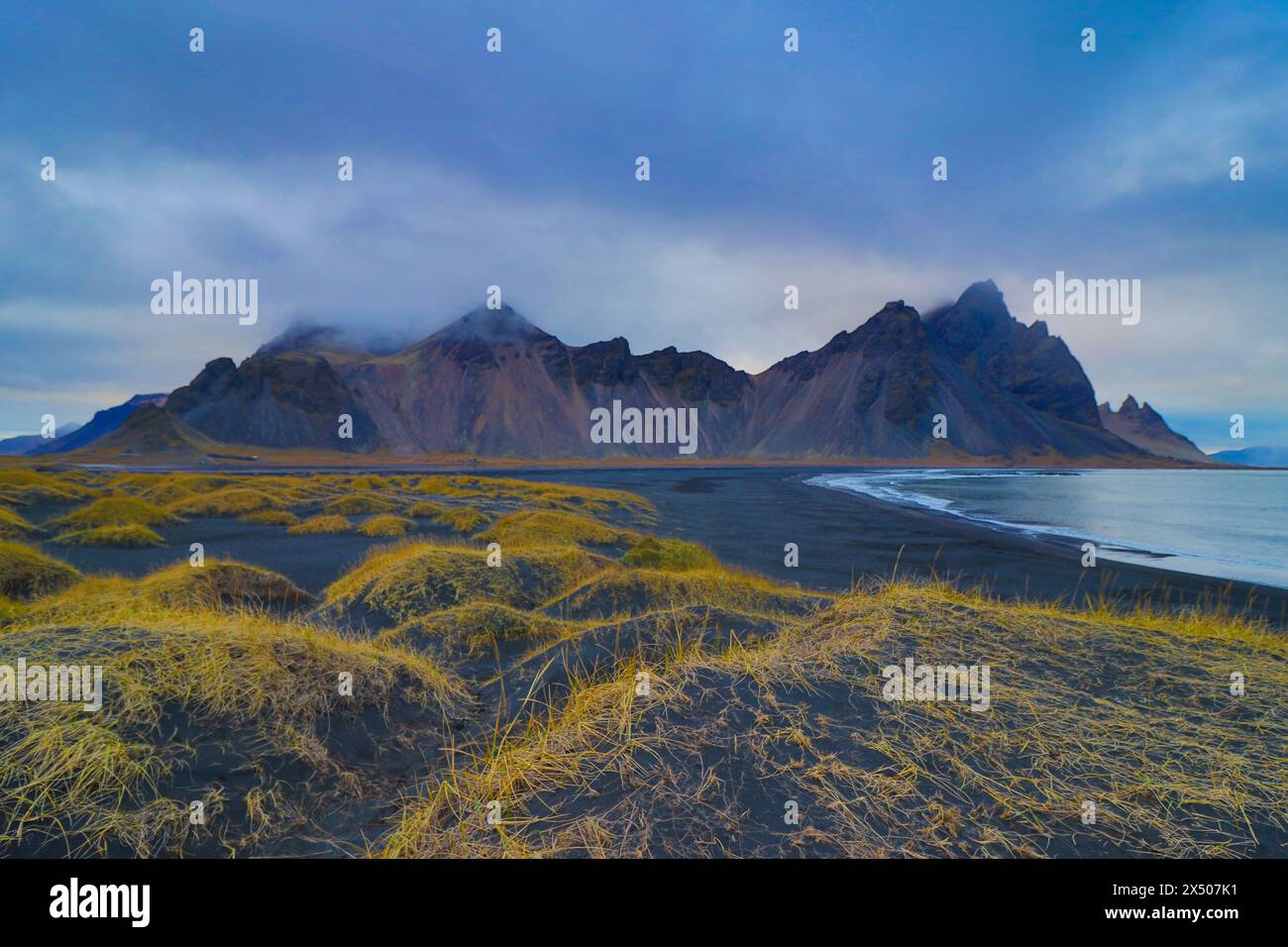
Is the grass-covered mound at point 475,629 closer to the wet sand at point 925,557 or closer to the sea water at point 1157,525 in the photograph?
the wet sand at point 925,557

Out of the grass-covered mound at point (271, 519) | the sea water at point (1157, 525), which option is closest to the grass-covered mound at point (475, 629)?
the grass-covered mound at point (271, 519)

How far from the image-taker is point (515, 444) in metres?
173

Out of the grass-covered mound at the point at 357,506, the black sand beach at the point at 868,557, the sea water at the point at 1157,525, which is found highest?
the grass-covered mound at the point at 357,506

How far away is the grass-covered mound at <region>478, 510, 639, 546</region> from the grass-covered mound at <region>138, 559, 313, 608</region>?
7.70 m

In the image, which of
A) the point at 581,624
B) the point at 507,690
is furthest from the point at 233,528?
the point at 507,690

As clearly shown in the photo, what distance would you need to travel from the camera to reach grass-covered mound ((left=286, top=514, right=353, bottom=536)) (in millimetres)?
25144

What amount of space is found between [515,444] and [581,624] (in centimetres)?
16516

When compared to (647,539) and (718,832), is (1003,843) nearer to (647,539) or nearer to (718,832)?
(718,832)

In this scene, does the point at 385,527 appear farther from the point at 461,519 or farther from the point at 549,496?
the point at 549,496

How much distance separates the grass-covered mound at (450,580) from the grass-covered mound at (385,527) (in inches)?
376

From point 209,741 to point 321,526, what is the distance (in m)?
22.4

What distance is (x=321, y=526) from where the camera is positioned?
25812 millimetres

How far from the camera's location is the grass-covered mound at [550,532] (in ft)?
72.9

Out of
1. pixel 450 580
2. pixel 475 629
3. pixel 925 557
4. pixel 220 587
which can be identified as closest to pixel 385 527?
pixel 220 587
